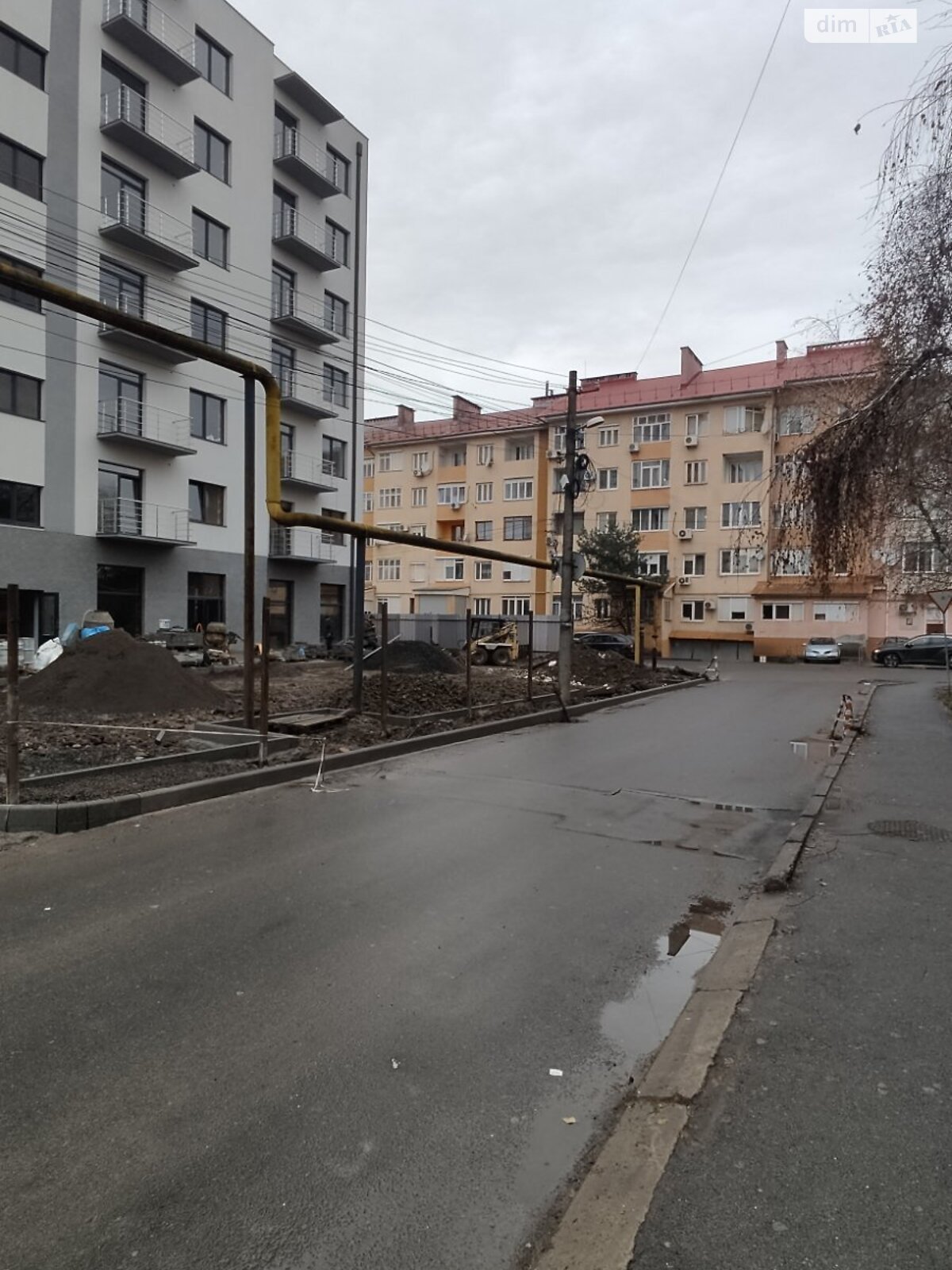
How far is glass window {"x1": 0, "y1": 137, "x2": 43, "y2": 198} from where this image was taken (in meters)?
23.2

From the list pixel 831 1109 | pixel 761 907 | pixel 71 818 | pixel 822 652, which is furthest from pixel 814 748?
pixel 822 652

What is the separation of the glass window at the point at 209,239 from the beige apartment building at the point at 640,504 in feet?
60.1

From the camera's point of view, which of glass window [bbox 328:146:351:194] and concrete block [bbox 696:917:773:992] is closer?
concrete block [bbox 696:917:773:992]

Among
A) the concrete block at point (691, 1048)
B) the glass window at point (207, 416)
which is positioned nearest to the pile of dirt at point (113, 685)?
the concrete block at point (691, 1048)

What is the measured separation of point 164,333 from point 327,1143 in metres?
7.97

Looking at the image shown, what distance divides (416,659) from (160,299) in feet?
54.3

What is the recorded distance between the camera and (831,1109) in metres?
3.01

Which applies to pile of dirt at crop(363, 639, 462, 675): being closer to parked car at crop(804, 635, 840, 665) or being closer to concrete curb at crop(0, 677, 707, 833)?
concrete curb at crop(0, 677, 707, 833)

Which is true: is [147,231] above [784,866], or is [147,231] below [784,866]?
above

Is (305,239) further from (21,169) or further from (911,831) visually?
(911,831)

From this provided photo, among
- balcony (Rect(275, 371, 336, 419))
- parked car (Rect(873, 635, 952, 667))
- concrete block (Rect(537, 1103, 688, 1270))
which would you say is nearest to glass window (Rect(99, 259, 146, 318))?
balcony (Rect(275, 371, 336, 419))

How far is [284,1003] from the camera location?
388 centimetres

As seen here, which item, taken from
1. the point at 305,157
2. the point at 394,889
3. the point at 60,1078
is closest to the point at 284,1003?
the point at 60,1078

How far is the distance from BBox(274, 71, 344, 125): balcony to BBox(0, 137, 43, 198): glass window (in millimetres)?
13203
